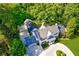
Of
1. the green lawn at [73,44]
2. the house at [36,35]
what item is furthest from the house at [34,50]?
the green lawn at [73,44]

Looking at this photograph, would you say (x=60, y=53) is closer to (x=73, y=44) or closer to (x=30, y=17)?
(x=73, y=44)

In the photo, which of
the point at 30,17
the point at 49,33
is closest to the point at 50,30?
the point at 49,33

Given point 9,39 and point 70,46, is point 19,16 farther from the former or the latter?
point 70,46

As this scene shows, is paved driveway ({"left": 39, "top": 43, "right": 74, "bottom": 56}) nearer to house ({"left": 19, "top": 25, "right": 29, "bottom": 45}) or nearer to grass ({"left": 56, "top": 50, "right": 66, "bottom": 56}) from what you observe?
grass ({"left": 56, "top": 50, "right": 66, "bottom": 56})

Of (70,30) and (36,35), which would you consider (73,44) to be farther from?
(36,35)

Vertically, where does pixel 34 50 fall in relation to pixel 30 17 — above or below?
below

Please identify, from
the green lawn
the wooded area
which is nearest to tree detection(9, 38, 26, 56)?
the wooded area
